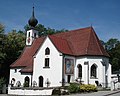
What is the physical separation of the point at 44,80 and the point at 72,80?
481cm

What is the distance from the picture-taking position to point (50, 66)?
4097 cm

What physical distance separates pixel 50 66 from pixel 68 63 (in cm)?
311

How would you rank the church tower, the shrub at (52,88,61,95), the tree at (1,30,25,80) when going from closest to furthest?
the shrub at (52,88,61,95), the church tower, the tree at (1,30,25,80)

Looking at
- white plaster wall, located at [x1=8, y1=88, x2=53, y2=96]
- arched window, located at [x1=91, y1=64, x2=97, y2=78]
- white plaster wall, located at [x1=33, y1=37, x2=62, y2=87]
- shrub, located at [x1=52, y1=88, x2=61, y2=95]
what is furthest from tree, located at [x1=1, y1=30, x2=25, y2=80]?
shrub, located at [x1=52, y1=88, x2=61, y2=95]

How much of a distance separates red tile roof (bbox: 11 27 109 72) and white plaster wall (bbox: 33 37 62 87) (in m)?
1.04

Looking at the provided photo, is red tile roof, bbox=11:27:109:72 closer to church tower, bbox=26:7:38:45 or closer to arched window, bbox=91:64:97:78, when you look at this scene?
arched window, bbox=91:64:97:78

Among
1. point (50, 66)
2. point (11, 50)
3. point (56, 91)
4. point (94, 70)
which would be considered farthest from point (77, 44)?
point (11, 50)

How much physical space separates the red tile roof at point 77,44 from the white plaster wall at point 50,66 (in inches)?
40.9

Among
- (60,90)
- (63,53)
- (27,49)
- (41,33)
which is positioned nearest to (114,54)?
(41,33)

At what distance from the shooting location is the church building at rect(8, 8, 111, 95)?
40094 millimetres

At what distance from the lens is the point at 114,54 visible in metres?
81.4

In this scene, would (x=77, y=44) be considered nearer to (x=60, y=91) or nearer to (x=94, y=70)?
(x=94, y=70)

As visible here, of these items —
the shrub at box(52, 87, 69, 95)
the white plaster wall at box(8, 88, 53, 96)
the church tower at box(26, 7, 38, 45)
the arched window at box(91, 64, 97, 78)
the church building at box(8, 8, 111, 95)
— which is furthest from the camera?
the church tower at box(26, 7, 38, 45)

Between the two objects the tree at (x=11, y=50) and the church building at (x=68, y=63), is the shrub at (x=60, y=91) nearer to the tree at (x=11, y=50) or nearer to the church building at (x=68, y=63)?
the church building at (x=68, y=63)
